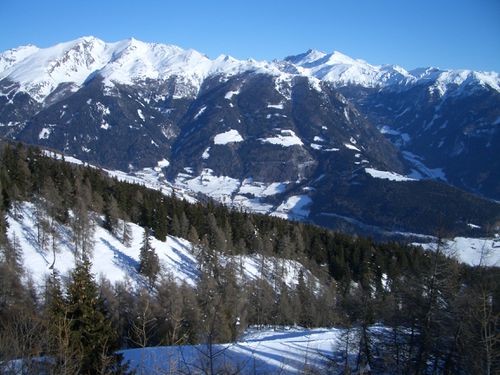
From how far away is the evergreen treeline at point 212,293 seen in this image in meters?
25.1

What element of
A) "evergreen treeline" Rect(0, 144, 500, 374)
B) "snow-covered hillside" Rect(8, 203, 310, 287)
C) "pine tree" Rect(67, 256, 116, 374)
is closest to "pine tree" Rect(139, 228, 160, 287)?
"evergreen treeline" Rect(0, 144, 500, 374)

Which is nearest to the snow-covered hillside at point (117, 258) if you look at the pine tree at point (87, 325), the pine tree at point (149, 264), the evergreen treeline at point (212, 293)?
the pine tree at point (149, 264)

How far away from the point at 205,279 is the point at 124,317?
21218mm

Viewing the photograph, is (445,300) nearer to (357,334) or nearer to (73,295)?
(357,334)

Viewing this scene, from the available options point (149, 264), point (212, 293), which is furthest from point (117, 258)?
point (212, 293)

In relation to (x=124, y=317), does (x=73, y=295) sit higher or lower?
higher

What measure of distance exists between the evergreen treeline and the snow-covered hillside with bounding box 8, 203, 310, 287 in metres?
1.93

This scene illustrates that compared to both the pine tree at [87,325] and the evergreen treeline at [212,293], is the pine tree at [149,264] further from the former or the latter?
the pine tree at [87,325]

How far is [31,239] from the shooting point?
8712 cm

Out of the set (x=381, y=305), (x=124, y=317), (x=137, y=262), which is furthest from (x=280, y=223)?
(x=381, y=305)

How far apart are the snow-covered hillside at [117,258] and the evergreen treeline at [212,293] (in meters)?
1.93

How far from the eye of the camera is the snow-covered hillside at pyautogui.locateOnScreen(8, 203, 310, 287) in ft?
273

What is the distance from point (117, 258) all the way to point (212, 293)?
28207 millimetres

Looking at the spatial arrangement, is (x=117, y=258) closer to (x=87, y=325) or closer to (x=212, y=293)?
(x=212, y=293)
